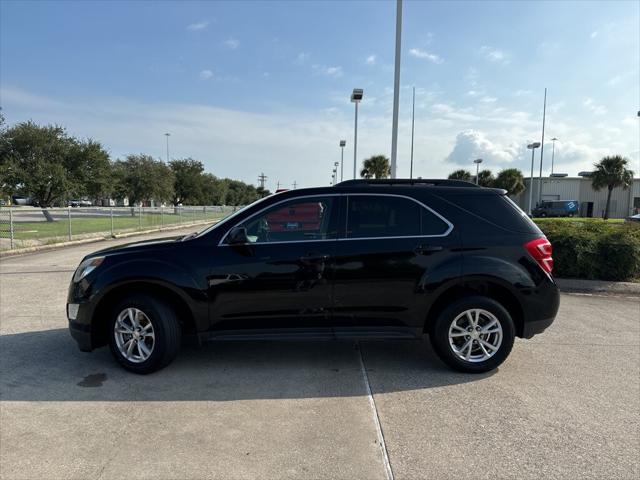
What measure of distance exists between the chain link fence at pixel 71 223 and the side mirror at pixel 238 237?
498 inches

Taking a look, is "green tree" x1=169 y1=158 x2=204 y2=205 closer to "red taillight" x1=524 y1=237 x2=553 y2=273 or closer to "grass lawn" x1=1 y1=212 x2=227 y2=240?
"grass lawn" x1=1 y1=212 x2=227 y2=240

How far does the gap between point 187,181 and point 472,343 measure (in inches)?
2008

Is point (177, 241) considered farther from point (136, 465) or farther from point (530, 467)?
point (530, 467)

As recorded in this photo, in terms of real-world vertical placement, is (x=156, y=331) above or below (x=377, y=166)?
below

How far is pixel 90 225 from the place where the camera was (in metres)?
22.0

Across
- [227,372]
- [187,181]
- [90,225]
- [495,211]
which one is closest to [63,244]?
[90,225]

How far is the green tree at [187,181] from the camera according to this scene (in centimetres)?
5200

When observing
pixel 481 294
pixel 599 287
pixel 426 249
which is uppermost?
pixel 426 249

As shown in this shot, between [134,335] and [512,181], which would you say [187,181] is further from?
[134,335]

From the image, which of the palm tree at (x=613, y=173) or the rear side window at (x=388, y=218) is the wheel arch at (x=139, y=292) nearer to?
the rear side window at (x=388, y=218)

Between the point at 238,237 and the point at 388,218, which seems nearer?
the point at 238,237

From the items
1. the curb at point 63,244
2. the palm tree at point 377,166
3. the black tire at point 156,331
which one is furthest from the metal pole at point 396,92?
the palm tree at point 377,166

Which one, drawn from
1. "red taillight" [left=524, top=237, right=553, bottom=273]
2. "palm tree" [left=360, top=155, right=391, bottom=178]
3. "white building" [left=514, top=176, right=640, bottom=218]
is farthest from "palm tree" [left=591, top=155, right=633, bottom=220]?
"red taillight" [left=524, top=237, right=553, bottom=273]

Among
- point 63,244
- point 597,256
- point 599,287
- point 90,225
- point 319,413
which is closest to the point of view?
point 319,413
